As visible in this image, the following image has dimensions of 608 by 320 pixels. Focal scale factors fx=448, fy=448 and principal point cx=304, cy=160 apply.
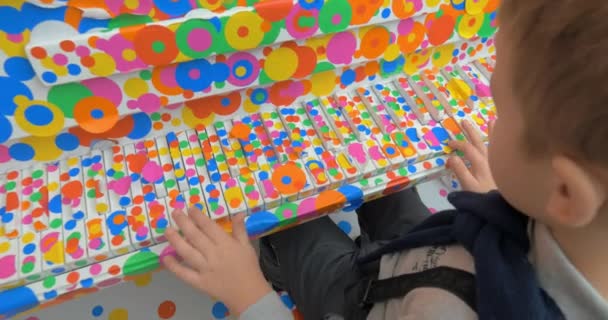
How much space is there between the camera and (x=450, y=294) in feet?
1.76

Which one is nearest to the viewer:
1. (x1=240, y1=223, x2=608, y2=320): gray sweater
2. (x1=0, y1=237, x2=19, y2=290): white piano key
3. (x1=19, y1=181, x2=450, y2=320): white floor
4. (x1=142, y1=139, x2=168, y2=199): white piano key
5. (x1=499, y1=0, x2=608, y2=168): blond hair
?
(x1=499, y1=0, x2=608, y2=168): blond hair

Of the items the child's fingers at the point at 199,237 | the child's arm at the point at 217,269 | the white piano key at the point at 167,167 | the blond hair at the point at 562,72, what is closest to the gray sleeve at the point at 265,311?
the child's arm at the point at 217,269

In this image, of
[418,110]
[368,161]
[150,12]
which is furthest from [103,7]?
[418,110]

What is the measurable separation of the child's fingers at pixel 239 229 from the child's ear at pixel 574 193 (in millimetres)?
438

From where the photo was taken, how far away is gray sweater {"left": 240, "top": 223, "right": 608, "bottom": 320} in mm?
460

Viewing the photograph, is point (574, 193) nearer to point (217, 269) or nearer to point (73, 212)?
point (217, 269)

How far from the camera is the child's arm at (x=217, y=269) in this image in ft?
2.19

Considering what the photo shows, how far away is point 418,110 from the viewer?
2.91 feet

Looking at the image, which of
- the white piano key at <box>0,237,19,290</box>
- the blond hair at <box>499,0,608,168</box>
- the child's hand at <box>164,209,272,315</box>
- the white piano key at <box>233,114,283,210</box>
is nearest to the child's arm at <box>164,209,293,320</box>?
the child's hand at <box>164,209,272,315</box>

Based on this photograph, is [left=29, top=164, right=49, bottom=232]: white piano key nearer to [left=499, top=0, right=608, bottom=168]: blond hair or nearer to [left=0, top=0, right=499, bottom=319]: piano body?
[left=0, top=0, right=499, bottom=319]: piano body

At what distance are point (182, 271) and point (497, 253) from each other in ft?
1.44

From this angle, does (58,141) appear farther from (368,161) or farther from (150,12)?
(368,161)

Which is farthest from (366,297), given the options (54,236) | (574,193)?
(54,236)

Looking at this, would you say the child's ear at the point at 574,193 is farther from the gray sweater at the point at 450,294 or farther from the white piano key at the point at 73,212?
the white piano key at the point at 73,212
